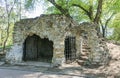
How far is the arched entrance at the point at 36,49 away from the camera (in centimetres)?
1456

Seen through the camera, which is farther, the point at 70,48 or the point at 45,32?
the point at 70,48

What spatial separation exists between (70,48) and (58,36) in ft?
4.69

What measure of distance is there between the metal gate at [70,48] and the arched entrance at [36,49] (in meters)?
1.90

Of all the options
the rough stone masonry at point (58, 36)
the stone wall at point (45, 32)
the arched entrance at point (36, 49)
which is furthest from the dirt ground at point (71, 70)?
the arched entrance at point (36, 49)

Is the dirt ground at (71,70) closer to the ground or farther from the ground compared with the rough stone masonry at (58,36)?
closer to the ground

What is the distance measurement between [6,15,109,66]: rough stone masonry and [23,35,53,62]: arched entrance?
31.5 inches

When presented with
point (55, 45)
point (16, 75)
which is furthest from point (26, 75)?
point (55, 45)

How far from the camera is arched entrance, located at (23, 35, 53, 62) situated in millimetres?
14562

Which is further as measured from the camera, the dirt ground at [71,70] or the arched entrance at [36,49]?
the arched entrance at [36,49]

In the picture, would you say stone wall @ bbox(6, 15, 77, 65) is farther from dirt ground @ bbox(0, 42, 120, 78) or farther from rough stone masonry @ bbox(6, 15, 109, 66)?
dirt ground @ bbox(0, 42, 120, 78)

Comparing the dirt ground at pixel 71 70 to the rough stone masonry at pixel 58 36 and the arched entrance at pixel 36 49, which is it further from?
the arched entrance at pixel 36 49

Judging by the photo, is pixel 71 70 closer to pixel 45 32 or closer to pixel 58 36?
pixel 58 36

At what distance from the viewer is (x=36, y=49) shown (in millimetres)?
15938

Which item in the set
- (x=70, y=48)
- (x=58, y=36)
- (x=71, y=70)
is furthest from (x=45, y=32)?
(x=71, y=70)
